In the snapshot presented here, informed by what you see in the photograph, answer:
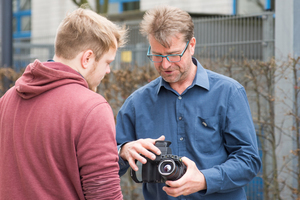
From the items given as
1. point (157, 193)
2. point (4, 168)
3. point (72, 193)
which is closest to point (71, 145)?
point (72, 193)

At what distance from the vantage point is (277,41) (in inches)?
169

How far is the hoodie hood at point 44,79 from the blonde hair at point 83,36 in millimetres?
104

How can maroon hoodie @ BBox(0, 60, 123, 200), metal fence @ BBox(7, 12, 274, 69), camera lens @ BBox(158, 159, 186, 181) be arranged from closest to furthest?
maroon hoodie @ BBox(0, 60, 123, 200) → camera lens @ BBox(158, 159, 186, 181) → metal fence @ BBox(7, 12, 274, 69)

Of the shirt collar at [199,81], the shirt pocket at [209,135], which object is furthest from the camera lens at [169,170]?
the shirt collar at [199,81]

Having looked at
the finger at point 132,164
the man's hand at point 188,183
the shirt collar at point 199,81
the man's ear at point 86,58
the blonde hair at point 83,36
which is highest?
the blonde hair at point 83,36

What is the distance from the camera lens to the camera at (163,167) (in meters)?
1.88

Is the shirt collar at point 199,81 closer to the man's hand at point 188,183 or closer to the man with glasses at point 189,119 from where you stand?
the man with glasses at point 189,119

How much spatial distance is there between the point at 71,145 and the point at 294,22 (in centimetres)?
345

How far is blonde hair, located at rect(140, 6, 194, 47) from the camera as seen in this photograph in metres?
2.32

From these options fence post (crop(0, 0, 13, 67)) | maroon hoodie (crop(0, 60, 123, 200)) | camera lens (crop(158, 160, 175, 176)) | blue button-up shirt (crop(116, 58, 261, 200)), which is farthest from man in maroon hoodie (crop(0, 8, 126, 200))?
fence post (crop(0, 0, 13, 67))

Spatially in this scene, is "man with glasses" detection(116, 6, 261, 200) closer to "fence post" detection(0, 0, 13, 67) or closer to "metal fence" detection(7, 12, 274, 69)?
"metal fence" detection(7, 12, 274, 69)

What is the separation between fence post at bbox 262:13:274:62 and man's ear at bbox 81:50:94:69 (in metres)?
3.68

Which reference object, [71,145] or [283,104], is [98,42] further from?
[283,104]

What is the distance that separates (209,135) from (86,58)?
0.94m
